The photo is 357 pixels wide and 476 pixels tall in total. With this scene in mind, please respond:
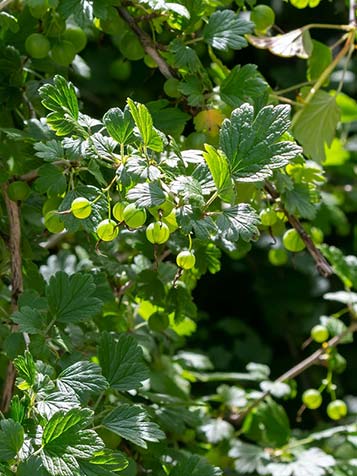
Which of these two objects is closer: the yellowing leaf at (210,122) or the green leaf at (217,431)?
the yellowing leaf at (210,122)

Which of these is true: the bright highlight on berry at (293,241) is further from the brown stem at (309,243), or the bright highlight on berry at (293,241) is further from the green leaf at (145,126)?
the green leaf at (145,126)

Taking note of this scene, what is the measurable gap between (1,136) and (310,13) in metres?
1.31

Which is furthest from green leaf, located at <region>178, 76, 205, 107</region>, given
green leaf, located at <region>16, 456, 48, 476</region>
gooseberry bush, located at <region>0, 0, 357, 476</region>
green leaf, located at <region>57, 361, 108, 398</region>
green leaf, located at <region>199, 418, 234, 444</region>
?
green leaf, located at <region>199, 418, 234, 444</region>

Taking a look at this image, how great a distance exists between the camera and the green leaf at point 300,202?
1.08 m

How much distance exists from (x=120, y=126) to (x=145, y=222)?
0.71ft

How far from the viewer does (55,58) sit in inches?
44.9

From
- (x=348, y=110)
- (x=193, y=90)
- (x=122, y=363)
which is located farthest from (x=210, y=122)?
(x=348, y=110)

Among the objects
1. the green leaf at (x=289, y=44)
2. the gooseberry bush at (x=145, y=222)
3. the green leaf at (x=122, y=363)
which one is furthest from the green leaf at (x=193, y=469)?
the green leaf at (x=289, y=44)

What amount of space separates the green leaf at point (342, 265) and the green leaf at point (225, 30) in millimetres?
539

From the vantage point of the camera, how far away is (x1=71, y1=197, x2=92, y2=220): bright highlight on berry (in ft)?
2.85

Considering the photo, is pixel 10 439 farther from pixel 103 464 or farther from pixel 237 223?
pixel 237 223

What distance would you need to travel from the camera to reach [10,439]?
2.62ft

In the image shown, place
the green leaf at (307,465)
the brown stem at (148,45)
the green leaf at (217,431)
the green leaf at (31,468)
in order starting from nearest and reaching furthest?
the green leaf at (31,468) → the brown stem at (148,45) → the green leaf at (307,465) → the green leaf at (217,431)

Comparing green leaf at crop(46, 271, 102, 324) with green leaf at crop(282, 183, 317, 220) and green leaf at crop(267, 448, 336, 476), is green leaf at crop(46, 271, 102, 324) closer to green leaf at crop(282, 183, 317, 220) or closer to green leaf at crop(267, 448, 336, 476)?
green leaf at crop(282, 183, 317, 220)
